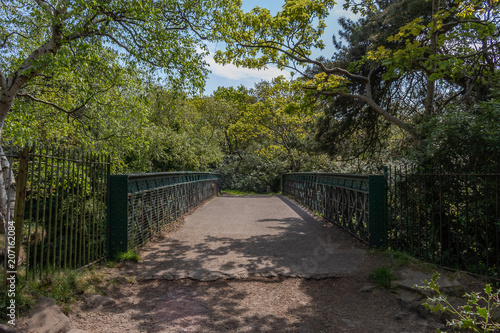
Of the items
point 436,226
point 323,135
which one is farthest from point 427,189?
point 323,135

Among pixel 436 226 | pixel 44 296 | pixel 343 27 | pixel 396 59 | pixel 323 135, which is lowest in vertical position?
pixel 44 296

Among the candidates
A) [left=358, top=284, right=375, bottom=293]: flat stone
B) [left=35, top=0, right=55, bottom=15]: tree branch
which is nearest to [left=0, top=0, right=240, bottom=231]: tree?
[left=35, top=0, right=55, bottom=15]: tree branch

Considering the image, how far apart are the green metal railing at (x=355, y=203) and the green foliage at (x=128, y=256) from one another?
4242mm

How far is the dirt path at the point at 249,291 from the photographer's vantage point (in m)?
3.70

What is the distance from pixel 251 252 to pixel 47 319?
3700mm

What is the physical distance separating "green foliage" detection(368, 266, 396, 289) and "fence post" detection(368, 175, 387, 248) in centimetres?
117

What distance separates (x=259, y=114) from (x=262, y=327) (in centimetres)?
1970

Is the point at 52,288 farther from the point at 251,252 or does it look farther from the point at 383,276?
the point at 383,276

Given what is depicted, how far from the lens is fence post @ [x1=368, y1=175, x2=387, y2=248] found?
6.09 meters

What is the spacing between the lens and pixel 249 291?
467 centimetres

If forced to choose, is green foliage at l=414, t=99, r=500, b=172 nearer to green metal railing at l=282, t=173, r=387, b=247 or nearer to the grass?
green metal railing at l=282, t=173, r=387, b=247

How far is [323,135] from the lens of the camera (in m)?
13.3

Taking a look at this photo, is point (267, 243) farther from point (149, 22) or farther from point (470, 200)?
point (149, 22)

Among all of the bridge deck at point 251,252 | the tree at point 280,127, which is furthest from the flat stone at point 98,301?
the tree at point 280,127
